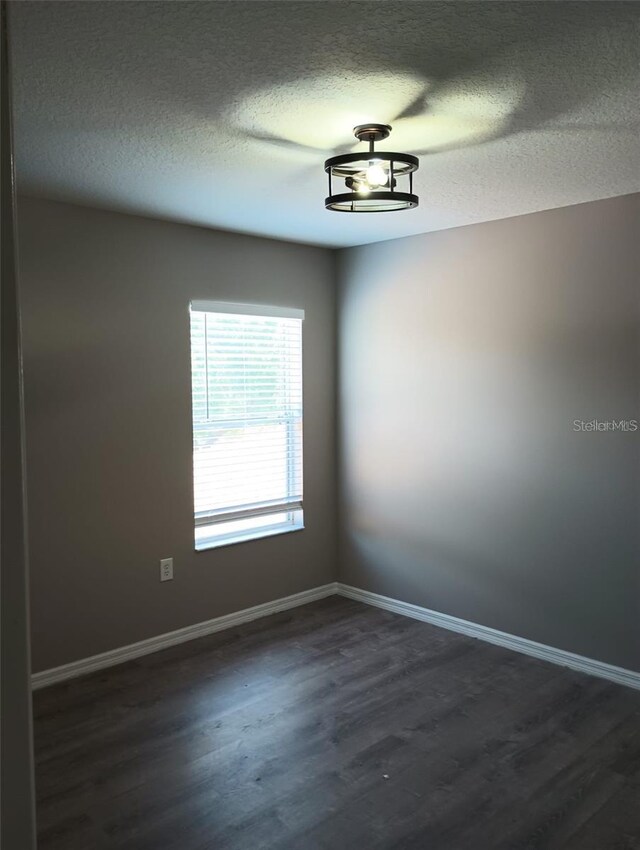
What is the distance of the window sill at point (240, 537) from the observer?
4141mm

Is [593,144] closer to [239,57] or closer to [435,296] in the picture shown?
[239,57]

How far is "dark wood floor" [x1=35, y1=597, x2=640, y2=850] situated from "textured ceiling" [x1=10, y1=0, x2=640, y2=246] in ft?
7.93

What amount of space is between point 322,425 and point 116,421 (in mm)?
1569

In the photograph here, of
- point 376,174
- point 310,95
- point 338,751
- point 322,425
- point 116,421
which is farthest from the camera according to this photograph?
point 322,425

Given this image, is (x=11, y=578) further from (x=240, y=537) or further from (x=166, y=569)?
(x=240, y=537)

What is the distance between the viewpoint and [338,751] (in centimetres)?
287

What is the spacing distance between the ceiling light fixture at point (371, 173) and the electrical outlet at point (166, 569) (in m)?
2.26

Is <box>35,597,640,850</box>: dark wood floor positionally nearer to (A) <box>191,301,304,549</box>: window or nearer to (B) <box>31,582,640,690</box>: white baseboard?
(B) <box>31,582,640,690</box>: white baseboard

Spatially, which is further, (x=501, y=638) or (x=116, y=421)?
(x=501, y=638)

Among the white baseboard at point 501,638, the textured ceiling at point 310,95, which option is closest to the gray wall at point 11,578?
the textured ceiling at point 310,95

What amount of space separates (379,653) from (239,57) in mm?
3094

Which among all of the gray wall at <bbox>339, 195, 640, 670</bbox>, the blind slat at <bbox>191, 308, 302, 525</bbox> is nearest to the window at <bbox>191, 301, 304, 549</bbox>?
the blind slat at <bbox>191, 308, 302, 525</bbox>

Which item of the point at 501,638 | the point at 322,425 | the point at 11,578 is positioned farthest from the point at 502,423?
the point at 11,578

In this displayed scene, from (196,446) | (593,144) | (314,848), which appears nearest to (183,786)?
(314,848)
